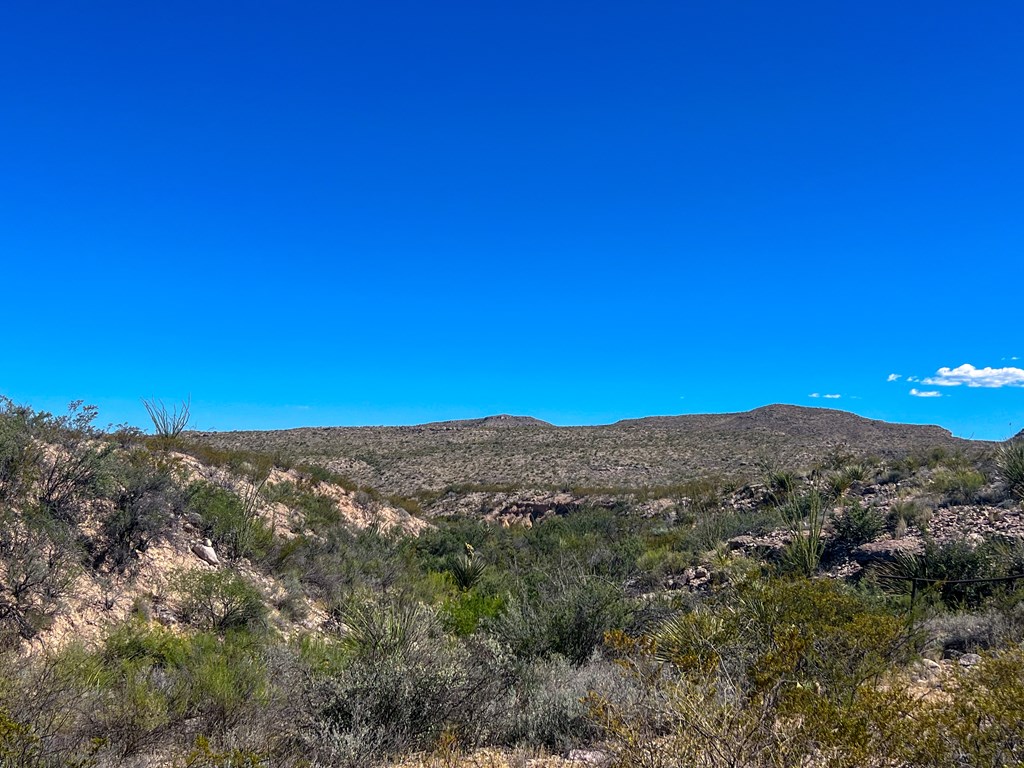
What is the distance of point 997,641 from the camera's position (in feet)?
22.2

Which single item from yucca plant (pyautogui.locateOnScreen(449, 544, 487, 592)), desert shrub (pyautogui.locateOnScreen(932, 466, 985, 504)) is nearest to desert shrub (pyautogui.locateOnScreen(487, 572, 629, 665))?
yucca plant (pyautogui.locateOnScreen(449, 544, 487, 592))

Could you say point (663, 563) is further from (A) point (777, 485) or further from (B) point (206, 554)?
(B) point (206, 554)

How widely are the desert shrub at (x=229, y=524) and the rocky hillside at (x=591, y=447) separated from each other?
19.7 meters

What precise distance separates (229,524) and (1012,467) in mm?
16558

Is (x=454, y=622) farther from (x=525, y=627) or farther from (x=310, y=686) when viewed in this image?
(x=310, y=686)

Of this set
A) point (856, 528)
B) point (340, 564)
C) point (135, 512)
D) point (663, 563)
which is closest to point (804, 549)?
point (856, 528)

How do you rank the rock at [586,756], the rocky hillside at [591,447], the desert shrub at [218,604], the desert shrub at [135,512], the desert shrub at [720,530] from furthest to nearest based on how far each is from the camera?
the rocky hillside at [591,447] → the desert shrub at [720,530] → the desert shrub at [135,512] → the desert shrub at [218,604] → the rock at [586,756]

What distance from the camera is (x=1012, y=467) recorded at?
43.7ft

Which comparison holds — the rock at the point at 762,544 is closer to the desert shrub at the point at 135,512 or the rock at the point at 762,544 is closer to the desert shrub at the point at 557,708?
the desert shrub at the point at 557,708

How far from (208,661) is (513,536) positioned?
44.3 feet

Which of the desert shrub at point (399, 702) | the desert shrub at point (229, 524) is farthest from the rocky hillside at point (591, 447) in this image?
the desert shrub at point (399, 702)

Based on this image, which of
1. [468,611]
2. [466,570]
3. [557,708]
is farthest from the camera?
[466,570]

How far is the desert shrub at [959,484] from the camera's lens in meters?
13.7

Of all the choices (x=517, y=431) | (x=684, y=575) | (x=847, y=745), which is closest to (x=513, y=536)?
(x=684, y=575)
